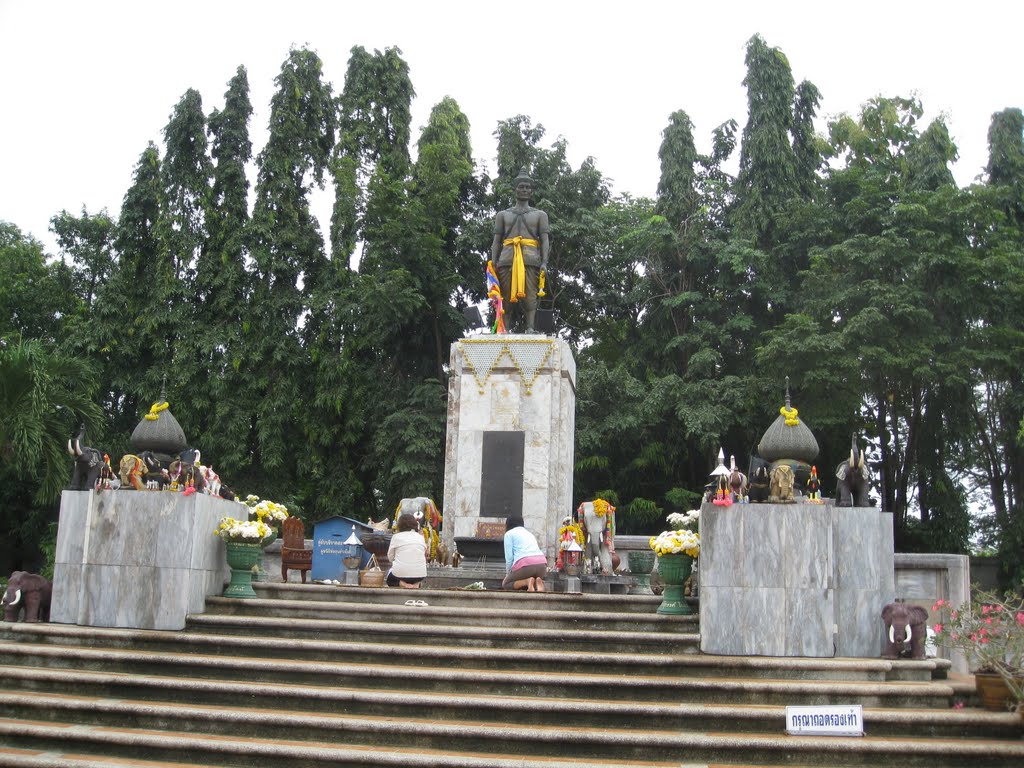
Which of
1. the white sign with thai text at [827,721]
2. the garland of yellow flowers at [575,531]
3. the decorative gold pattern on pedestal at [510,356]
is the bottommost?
the white sign with thai text at [827,721]

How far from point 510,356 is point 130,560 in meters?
6.66

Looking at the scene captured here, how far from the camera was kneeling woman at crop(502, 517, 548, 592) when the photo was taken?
34.0 ft

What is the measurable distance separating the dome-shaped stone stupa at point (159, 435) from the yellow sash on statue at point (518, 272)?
6.21 metres

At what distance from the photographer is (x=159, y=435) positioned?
34.5 ft

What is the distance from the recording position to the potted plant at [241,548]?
991 cm

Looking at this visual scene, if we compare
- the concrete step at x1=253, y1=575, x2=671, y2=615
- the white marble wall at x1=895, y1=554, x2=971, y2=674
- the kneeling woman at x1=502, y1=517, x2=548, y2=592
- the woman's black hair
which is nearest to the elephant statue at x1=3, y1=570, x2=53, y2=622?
the concrete step at x1=253, y1=575, x2=671, y2=615

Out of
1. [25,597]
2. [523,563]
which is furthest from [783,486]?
[25,597]

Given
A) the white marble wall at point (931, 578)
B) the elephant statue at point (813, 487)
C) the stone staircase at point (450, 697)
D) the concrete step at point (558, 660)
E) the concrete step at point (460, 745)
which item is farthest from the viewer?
the white marble wall at point (931, 578)

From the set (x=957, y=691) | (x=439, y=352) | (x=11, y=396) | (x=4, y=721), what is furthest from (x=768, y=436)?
(x=439, y=352)

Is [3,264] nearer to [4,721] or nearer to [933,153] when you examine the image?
[4,721]

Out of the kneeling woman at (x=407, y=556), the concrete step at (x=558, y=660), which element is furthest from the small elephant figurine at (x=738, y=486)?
the kneeling woman at (x=407, y=556)

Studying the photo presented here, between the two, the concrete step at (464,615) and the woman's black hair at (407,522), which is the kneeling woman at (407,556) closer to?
the woman's black hair at (407,522)

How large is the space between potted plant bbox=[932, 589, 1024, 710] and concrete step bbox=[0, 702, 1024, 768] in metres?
0.42

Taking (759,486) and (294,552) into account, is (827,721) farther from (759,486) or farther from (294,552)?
(294,552)
